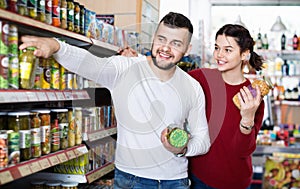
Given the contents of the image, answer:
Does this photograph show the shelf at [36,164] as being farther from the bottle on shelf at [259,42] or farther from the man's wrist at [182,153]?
the bottle on shelf at [259,42]

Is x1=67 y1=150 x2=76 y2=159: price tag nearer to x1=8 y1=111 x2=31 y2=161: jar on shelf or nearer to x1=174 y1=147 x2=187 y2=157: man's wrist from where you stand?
x1=8 y1=111 x2=31 y2=161: jar on shelf

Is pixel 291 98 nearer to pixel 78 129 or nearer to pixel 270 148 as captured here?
pixel 270 148

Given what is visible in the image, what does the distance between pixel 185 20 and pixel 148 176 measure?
0.78m

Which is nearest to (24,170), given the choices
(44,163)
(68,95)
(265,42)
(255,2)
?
(44,163)

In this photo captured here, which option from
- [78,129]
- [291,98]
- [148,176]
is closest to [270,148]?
[291,98]

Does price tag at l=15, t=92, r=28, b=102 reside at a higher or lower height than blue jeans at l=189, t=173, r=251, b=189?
higher

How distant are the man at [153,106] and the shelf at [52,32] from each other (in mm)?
349

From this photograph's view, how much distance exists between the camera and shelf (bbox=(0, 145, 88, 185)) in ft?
6.33

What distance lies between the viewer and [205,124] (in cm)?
224

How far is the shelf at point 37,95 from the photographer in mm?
1958

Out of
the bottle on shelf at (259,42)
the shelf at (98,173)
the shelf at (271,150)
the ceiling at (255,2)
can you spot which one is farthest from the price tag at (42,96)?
the ceiling at (255,2)

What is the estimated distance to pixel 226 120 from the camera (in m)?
2.47

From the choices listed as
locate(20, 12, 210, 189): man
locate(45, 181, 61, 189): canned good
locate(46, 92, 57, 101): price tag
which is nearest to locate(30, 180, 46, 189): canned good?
locate(45, 181, 61, 189): canned good

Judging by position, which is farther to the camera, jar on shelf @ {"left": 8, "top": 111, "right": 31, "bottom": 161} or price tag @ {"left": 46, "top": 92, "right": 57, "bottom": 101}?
price tag @ {"left": 46, "top": 92, "right": 57, "bottom": 101}
